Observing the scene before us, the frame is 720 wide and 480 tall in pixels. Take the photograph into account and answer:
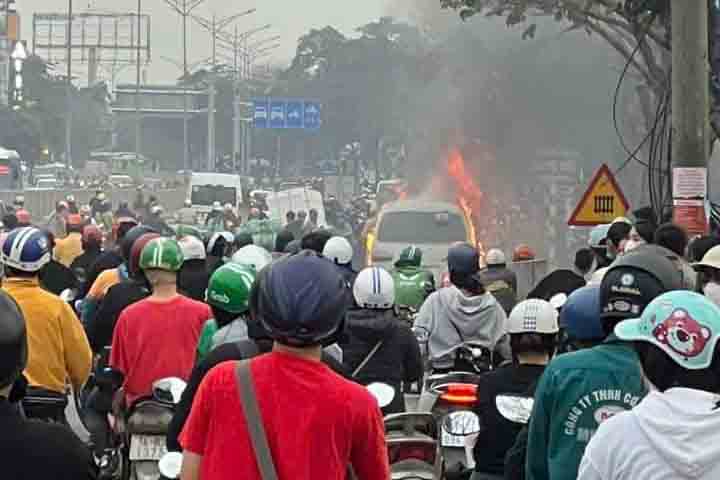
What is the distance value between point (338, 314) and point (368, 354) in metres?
4.77

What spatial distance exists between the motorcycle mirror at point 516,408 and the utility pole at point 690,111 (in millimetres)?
7579

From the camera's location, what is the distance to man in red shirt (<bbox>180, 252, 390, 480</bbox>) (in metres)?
4.62

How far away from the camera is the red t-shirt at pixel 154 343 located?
897 cm

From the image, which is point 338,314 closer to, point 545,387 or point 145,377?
point 545,387

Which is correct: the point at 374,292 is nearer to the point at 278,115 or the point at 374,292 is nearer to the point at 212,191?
the point at 212,191

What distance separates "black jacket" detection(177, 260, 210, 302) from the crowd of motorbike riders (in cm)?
127

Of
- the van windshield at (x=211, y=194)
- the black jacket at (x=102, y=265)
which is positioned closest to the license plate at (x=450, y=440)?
the black jacket at (x=102, y=265)

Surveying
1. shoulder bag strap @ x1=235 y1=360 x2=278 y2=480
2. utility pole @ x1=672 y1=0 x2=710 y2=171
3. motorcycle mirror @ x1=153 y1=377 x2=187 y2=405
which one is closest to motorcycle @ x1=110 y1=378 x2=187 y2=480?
motorcycle mirror @ x1=153 y1=377 x2=187 y2=405

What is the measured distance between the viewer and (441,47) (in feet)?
141

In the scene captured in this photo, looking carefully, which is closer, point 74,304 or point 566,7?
point 74,304

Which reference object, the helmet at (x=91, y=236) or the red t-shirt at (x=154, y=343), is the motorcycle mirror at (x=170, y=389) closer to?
the red t-shirt at (x=154, y=343)

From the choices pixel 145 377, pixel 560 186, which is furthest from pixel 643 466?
pixel 560 186

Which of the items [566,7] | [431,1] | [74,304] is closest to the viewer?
[74,304]

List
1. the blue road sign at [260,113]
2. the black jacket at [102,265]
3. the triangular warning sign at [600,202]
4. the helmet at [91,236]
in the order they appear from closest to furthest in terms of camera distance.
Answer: the black jacket at [102,265] < the helmet at [91,236] < the triangular warning sign at [600,202] < the blue road sign at [260,113]
